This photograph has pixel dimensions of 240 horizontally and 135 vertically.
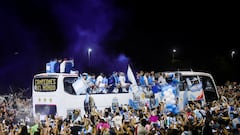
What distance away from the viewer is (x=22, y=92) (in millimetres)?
18859

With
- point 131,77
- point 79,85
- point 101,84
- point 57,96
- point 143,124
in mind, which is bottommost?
point 143,124

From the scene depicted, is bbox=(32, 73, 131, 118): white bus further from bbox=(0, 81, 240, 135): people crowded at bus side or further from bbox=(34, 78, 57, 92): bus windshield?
bbox=(0, 81, 240, 135): people crowded at bus side

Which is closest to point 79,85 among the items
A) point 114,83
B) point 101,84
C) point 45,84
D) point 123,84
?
point 101,84

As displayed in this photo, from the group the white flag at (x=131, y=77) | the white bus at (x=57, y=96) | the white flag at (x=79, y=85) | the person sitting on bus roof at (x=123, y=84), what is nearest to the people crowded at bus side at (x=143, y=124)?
the white bus at (x=57, y=96)

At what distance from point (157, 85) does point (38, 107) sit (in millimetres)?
4163

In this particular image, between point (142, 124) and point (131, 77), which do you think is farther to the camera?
point (131, 77)

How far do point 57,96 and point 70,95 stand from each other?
48 centimetres

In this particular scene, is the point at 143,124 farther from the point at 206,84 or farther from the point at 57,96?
the point at 206,84

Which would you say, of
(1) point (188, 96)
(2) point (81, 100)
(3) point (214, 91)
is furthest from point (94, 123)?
(3) point (214, 91)

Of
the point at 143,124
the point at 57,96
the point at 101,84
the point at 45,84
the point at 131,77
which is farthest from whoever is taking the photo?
the point at 101,84

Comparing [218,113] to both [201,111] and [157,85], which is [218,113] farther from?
[157,85]

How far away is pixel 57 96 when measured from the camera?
1291 cm

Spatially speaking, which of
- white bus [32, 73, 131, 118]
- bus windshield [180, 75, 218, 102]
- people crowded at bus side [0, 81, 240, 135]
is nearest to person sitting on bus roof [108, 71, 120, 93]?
white bus [32, 73, 131, 118]

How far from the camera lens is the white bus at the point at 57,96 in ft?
42.3
